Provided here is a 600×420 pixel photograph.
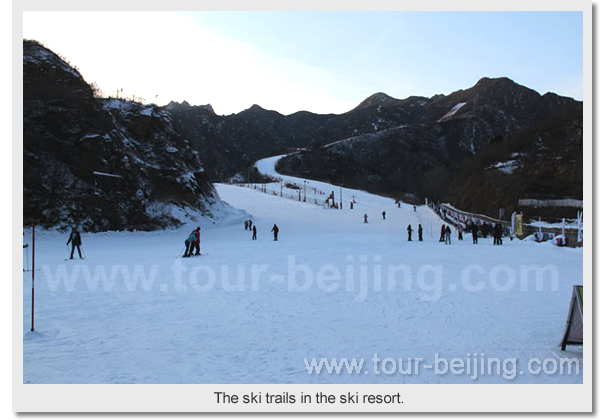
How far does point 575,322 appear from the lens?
5.23 meters

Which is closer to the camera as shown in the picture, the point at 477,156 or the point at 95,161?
the point at 95,161

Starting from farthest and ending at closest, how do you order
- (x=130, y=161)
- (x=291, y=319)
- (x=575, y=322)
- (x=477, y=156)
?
(x=477, y=156) → (x=130, y=161) → (x=291, y=319) → (x=575, y=322)

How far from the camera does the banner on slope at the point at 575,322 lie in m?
5.09

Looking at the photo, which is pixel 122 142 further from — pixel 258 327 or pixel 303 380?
pixel 303 380

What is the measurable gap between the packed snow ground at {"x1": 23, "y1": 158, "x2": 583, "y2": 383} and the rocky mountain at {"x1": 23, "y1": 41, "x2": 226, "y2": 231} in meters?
12.9

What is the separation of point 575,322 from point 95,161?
99.8 feet

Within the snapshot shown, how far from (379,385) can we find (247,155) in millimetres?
189858

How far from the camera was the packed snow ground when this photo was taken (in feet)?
16.1

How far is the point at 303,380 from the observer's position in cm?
466
